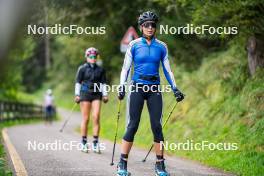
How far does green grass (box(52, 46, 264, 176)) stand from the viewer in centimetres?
965

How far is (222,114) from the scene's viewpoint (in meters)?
12.7

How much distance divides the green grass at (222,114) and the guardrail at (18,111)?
1103 cm

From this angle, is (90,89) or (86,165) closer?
(86,165)

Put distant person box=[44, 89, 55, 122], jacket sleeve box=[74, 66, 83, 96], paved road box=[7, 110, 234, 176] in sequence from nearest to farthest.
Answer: paved road box=[7, 110, 234, 176] < jacket sleeve box=[74, 66, 83, 96] < distant person box=[44, 89, 55, 122]

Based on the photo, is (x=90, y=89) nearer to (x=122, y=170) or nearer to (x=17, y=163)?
(x=17, y=163)

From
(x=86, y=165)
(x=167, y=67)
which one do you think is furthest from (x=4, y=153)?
(x=167, y=67)

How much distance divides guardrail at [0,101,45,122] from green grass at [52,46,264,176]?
36.2 ft

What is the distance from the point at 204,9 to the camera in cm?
1120

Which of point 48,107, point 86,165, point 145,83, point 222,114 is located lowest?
point 86,165

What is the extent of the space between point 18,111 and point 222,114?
20102mm

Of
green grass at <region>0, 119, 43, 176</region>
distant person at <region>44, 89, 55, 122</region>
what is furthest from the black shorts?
distant person at <region>44, 89, 55, 122</region>

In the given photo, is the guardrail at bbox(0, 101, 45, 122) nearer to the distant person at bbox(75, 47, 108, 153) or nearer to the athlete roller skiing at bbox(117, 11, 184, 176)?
the distant person at bbox(75, 47, 108, 153)

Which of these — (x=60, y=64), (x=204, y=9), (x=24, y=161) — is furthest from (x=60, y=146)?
(x=60, y=64)

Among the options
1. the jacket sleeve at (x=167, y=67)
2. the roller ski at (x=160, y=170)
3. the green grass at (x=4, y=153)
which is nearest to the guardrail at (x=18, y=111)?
the green grass at (x=4, y=153)
